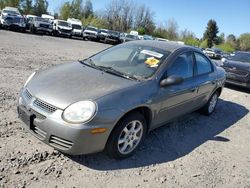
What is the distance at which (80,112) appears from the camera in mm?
3447

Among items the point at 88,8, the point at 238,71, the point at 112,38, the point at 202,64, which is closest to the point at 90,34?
the point at 112,38

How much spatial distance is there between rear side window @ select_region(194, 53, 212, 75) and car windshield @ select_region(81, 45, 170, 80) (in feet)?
3.47

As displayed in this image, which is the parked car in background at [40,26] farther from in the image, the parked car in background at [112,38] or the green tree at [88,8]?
the green tree at [88,8]

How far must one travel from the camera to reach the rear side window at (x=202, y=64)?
561cm

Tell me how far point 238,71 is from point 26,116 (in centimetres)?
925

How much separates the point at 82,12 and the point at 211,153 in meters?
89.7

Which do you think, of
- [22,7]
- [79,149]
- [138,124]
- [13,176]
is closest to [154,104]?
[138,124]

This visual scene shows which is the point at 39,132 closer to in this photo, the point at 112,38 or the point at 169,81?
the point at 169,81

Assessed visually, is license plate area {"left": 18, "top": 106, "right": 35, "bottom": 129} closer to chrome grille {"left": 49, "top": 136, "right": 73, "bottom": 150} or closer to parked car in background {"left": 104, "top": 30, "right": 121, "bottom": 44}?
chrome grille {"left": 49, "top": 136, "right": 73, "bottom": 150}

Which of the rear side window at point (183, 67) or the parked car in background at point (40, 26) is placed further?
the parked car in background at point (40, 26)

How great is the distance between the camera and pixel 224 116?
6.90 metres

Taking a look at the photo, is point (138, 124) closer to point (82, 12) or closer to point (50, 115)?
point (50, 115)

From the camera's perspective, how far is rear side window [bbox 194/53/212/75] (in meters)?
5.61

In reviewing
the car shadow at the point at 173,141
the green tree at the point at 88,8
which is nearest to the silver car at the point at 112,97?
the car shadow at the point at 173,141
